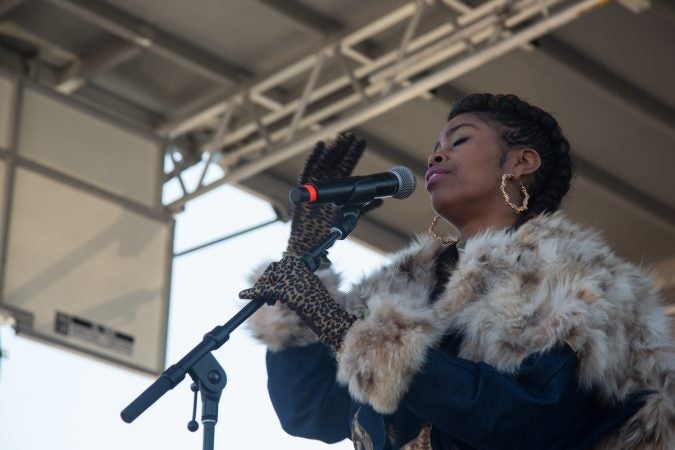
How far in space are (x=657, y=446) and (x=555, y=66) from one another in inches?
195

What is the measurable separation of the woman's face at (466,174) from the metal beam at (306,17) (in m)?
4.43

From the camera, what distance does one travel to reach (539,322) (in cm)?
247

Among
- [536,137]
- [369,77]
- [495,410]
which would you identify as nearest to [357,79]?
[369,77]

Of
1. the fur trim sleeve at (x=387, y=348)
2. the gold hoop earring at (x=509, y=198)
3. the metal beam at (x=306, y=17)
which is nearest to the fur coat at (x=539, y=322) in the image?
the fur trim sleeve at (x=387, y=348)

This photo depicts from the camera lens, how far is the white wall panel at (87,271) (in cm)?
774

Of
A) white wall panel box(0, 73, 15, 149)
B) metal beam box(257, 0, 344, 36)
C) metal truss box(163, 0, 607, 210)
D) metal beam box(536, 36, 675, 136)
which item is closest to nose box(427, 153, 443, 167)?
metal truss box(163, 0, 607, 210)

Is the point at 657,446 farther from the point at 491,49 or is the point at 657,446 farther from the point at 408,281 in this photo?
the point at 491,49

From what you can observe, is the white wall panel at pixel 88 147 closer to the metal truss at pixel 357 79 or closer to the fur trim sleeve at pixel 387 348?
the metal truss at pixel 357 79

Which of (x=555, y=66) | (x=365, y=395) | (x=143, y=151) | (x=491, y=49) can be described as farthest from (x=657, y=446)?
(x=143, y=151)

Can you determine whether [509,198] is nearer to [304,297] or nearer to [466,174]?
[466,174]

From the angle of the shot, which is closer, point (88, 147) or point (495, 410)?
point (495, 410)

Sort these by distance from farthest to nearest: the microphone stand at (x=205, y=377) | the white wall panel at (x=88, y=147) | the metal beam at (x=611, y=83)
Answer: the white wall panel at (x=88, y=147), the metal beam at (x=611, y=83), the microphone stand at (x=205, y=377)

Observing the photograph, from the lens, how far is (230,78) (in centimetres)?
788

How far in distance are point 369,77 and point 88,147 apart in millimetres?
1774
